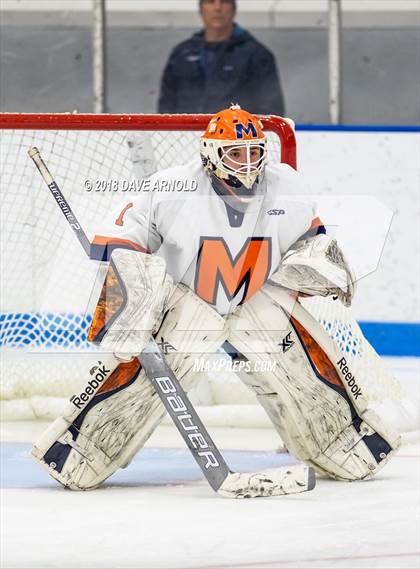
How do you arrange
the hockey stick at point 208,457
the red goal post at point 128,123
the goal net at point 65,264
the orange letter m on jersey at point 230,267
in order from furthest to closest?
the goal net at point 65,264, the red goal post at point 128,123, the orange letter m on jersey at point 230,267, the hockey stick at point 208,457

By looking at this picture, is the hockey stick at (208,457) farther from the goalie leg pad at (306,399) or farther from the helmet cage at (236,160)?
the helmet cage at (236,160)

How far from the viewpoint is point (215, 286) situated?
323cm

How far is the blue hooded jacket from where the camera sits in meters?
5.18

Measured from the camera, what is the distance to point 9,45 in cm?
525

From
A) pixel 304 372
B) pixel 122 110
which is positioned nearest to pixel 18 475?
pixel 304 372

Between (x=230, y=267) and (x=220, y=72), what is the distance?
209cm

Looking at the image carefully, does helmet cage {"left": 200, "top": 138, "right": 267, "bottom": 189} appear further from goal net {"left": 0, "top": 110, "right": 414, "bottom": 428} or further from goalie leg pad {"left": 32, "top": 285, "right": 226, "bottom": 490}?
goal net {"left": 0, "top": 110, "right": 414, "bottom": 428}

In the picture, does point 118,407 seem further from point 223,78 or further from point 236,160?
point 223,78

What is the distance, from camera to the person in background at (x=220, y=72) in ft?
17.0

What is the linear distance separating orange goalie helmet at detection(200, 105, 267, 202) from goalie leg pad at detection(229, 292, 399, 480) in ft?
0.84

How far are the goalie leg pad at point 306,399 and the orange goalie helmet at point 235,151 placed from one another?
10.1 inches

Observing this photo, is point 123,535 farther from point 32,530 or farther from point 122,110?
point 122,110

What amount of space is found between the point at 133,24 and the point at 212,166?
2.23 m

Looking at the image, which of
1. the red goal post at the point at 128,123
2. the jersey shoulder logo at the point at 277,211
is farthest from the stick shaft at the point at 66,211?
the jersey shoulder logo at the point at 277,211
